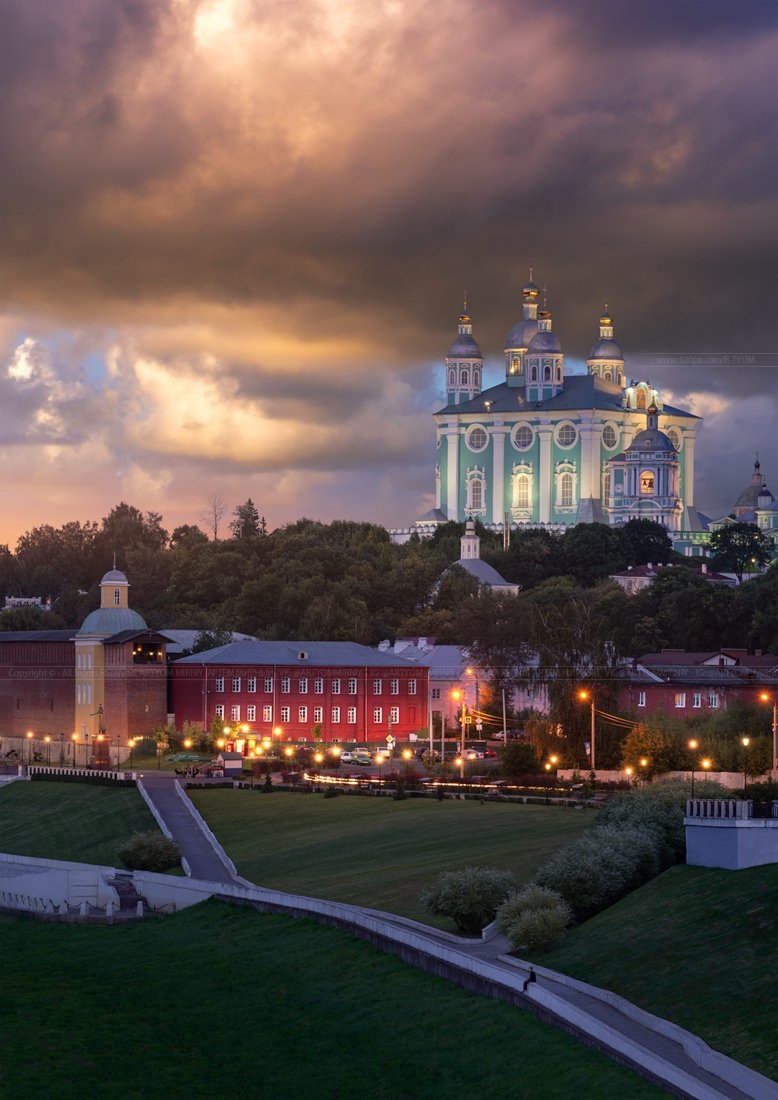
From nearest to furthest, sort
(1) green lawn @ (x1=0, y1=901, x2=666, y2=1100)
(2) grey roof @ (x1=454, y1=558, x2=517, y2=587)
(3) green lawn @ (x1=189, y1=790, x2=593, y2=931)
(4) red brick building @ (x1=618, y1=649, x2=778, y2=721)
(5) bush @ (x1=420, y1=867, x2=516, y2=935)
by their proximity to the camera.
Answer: (1) green lawn @ (x1=0, y1=901, x2=666, y2=1100)
(5) bush @ (x1=420, y1=867, x2=516, y2=935)
(3) green lawn @ (x1=189, y1=790, x2=593, y2=931)
(4) red brick building @ (x1=618, y1=649, x2=778, y2=721)
(2) grey roof @ (x1=454, y1=558, x2=517, y2=587)

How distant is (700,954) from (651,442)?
6498 inches

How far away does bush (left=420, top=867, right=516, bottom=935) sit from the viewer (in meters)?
39.6

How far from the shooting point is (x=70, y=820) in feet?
254

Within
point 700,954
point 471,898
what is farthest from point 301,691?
point 700,954

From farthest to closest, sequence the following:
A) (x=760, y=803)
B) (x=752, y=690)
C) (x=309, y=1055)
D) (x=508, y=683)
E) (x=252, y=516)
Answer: (x=252, y=516) < (x=508, y=683) < (x=752, y=690) < (x=760, y=803) < (x=309, y=1055)

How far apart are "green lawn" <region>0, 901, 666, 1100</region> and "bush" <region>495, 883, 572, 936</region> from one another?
2.09 m

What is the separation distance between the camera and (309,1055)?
34219 mm

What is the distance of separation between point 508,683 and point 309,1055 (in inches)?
2803

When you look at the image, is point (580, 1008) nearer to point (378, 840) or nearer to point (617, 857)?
point (617, 857)

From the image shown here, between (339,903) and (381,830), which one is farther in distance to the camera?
(381,830)

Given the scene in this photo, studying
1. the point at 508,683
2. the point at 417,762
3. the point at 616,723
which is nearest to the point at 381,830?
the point at 616,723

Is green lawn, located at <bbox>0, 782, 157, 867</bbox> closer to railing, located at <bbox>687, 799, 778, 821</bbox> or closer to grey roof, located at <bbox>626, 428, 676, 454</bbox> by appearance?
railing, located at <bbox>687, 799, 778, 821</bbox>

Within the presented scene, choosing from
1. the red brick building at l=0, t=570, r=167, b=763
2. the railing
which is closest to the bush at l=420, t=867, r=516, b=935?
the railing

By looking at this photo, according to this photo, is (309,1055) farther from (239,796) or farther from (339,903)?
(239,796)
